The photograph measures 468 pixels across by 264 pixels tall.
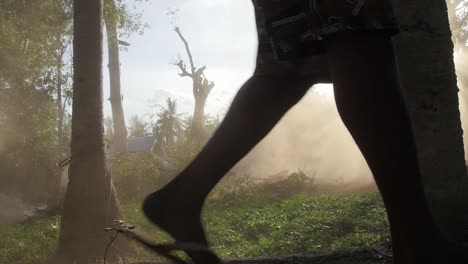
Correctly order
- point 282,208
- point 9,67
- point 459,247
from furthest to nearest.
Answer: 1. point 9,67
2. point 282,208
3. point 459,247

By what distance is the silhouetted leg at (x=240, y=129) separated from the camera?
4.52ft

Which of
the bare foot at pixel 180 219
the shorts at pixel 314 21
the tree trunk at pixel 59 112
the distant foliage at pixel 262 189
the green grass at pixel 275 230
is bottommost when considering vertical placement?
the green grass at pixel 275 230

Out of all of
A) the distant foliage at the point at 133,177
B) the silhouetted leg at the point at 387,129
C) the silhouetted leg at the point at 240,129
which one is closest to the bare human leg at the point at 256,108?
the silhouetted leg at the point at 240,129

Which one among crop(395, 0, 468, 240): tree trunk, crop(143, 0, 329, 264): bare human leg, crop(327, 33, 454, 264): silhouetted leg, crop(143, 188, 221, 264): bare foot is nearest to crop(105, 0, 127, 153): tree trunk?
crop(395, 0, 468, 240): tree trunk

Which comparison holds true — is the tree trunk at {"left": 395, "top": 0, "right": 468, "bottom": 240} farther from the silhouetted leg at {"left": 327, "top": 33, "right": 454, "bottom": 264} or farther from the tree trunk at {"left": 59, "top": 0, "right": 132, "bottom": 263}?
the tree trunk at {"left": 59, "top": 0, "right": 132, "bottom": 263}

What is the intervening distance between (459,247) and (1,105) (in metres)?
13.8

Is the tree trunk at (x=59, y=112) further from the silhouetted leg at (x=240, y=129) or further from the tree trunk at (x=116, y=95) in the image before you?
the silhouetted leg at (x=240, y=129)

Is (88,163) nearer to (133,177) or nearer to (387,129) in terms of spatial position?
(387,129)

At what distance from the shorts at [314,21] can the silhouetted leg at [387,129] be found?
26 mm

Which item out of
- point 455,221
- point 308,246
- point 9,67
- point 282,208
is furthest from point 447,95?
point 9,67

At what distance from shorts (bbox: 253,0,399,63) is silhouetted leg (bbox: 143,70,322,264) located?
7.1 inches

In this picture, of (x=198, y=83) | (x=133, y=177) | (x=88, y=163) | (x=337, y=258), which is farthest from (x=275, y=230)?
(x=198, y=83)

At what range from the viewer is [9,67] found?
40.7 feet

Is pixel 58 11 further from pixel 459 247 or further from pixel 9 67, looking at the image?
pixel 459 247
